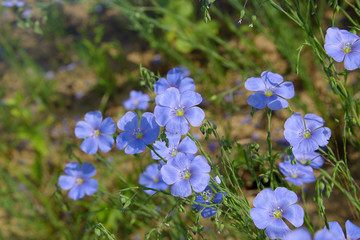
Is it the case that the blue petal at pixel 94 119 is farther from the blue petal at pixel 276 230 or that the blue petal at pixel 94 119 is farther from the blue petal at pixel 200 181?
the blue petal at pixel 276 230

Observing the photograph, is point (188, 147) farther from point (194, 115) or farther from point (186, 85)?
point (186, 85)

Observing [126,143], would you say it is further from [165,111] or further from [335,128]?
[335,128]

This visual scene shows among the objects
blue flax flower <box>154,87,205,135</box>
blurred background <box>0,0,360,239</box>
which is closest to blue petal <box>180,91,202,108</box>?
blue flax flower <box>154,87,205,135</box>

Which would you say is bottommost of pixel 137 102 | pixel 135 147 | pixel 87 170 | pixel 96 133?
pixel 87 170

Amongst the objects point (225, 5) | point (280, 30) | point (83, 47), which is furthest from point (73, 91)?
point (280, 30)

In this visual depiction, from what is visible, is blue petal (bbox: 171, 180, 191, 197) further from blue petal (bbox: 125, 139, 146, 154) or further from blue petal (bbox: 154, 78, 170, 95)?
blue petal (bbox: 154, 78, 170, 95)

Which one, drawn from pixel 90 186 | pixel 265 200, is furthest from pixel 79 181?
pixel 265 200

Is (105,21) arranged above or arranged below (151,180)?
below

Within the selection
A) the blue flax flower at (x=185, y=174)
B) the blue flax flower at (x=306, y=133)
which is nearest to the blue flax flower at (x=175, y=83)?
the blue flax flower at (x=185, y=174)
